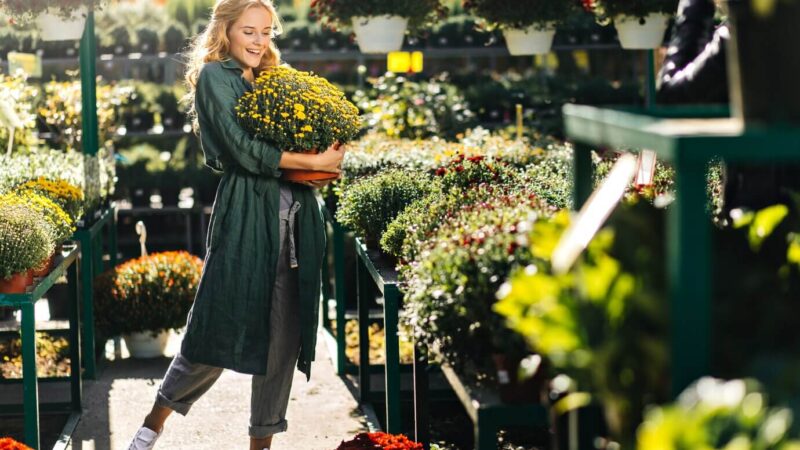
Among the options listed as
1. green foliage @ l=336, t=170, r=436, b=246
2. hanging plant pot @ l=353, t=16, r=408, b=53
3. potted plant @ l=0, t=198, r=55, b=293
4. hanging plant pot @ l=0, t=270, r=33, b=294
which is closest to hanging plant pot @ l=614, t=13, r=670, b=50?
hanging plant pot @ l=353, t=16, r=408, b=53

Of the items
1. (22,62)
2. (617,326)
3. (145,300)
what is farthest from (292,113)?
(22,62)

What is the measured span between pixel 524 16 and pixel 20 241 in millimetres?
3388

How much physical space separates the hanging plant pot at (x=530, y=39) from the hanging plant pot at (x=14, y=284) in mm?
3500

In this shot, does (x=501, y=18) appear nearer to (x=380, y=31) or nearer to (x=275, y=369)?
(x=380, y=31)

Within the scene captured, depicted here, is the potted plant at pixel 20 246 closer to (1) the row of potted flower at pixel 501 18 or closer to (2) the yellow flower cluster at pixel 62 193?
(2) the yellow flower cluster at pixel 62 193

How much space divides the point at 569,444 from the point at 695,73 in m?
1.30

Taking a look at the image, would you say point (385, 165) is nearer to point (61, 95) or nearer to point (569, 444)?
point (61, 95)

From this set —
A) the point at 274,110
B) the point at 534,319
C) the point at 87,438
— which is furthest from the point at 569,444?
the point at 87,438

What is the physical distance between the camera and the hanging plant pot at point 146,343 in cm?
646

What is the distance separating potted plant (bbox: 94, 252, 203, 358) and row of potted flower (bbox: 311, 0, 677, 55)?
156 cm

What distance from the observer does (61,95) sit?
8070 millimetres

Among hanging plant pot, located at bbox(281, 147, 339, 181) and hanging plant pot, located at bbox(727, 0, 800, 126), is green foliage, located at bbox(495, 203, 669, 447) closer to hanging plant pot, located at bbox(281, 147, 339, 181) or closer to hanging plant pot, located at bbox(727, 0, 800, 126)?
hanging plant pot, located at bbox(727, 0, 800, 126)

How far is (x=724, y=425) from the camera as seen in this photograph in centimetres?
174

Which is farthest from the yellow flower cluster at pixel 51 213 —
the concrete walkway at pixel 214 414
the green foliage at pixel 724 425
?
the green foliage at pixel 724 425
